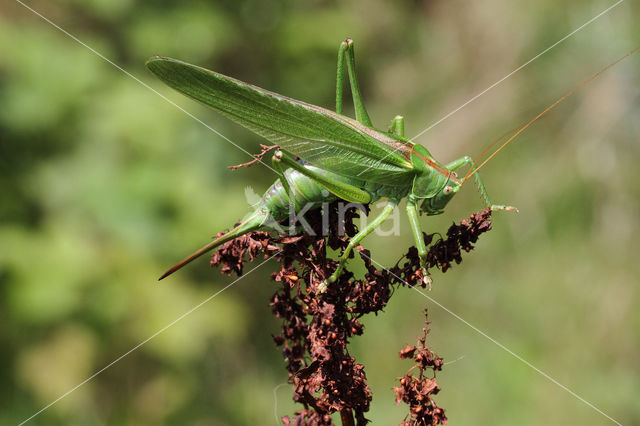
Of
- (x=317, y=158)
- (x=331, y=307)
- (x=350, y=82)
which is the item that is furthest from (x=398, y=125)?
(x=331, y=307)

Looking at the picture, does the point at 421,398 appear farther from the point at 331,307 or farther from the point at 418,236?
the point at 418,236

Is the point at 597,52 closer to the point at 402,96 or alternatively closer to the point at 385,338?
the point at 402,96

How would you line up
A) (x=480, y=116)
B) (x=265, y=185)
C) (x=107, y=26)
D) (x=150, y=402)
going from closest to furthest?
(x=150, y=402)
(x=107, y=26)
(x=265, y=185)
(x=480, y=116)

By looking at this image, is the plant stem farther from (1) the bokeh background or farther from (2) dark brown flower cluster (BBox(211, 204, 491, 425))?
(1) the bokeh background

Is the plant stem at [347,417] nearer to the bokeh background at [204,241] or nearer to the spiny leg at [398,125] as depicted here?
the spiny leg at [398,125]

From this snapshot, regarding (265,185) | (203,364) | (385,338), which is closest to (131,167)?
(265,185)

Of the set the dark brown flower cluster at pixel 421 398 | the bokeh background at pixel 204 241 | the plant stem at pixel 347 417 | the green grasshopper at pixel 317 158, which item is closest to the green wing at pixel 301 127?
the green grasshopper at pixel 317 158

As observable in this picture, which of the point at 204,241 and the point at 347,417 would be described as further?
the point at 204,241
